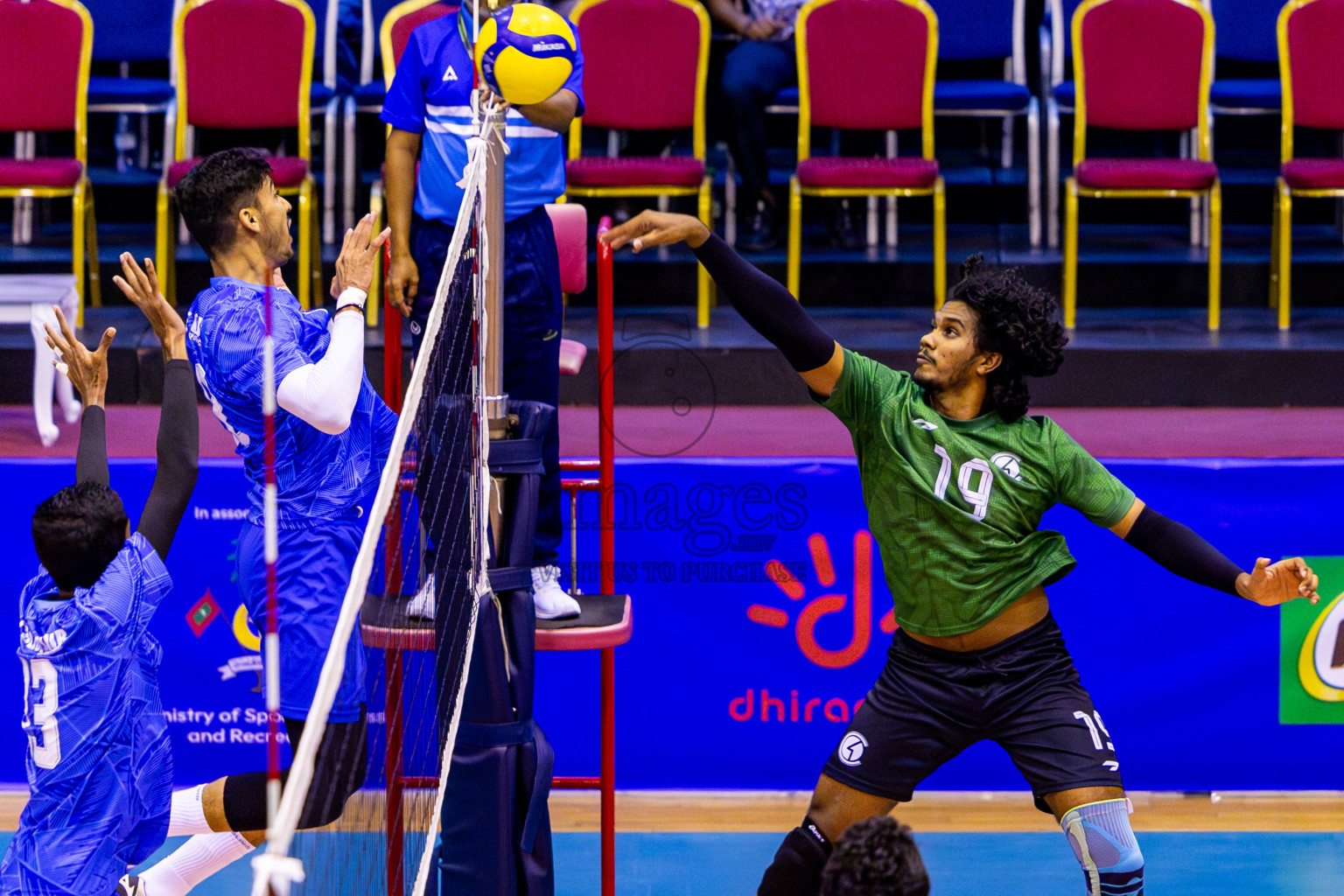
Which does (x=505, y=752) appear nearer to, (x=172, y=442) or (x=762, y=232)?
(x=172, y=442)

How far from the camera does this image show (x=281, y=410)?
3.06 m

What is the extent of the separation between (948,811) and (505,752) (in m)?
2.25

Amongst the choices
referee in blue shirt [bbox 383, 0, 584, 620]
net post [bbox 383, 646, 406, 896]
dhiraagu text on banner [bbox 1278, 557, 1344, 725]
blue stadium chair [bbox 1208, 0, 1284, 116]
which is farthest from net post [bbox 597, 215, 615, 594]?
blue stadium chair [bbox 1208, 0, 1284, 116]

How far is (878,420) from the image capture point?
3.44 metres

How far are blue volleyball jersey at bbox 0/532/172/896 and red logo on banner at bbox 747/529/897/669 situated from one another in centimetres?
228

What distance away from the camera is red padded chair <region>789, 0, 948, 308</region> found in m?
7.53

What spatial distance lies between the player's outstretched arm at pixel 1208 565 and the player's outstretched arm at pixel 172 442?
6.75 ft

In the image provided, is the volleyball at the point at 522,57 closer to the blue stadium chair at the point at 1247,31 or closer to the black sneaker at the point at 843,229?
the black sneaker at the point at 843,229

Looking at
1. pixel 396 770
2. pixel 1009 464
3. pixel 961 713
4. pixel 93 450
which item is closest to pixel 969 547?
pixel 1009 464

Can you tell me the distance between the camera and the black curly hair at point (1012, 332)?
3.32 m

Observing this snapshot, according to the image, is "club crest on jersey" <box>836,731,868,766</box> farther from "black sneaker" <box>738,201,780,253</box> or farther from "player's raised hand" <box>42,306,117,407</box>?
"black sneaker" <box>738,201,780,253</box>

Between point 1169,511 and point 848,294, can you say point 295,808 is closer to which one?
point 1169,511

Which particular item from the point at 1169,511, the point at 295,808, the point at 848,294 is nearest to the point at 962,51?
the point at 848,294

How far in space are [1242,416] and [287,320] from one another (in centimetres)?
521
